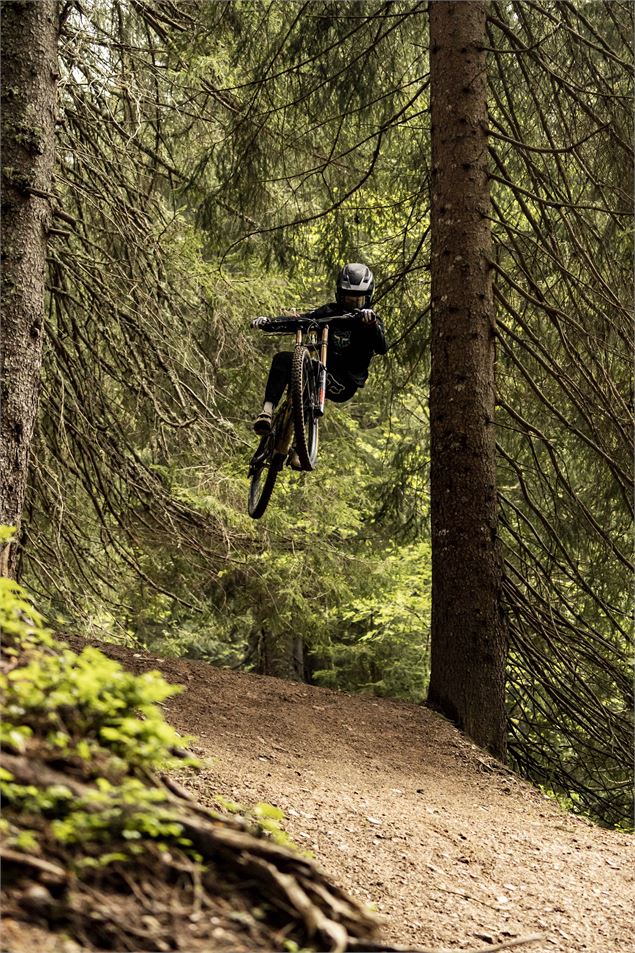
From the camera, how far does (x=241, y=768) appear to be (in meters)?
6.43

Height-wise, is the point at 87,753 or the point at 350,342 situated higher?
the point at 350,342

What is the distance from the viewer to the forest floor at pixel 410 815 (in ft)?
16.4

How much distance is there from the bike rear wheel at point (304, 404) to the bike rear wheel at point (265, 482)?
35 cm

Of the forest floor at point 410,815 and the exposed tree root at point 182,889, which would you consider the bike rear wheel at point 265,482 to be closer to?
the forest floor at point 410,815

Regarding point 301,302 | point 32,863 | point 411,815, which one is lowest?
point 411,815

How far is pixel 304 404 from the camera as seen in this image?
22.5 ft

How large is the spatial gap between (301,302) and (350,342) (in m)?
5.56

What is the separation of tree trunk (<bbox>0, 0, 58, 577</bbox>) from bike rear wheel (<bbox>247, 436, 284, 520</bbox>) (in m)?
1.90

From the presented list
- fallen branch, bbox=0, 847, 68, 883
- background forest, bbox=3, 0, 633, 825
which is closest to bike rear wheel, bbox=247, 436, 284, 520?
background forest, bbox=3, 0, 633, 825

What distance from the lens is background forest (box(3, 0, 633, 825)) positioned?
8.06 m

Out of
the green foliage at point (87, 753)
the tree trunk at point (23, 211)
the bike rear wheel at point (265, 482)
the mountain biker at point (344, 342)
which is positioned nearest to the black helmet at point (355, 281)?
the mountain biker at point (344, 342)

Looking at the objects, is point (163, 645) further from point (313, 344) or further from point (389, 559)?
point (313, 344)

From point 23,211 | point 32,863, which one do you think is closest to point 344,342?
point 23,211

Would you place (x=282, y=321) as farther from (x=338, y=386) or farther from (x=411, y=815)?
(x=411, y=815)
